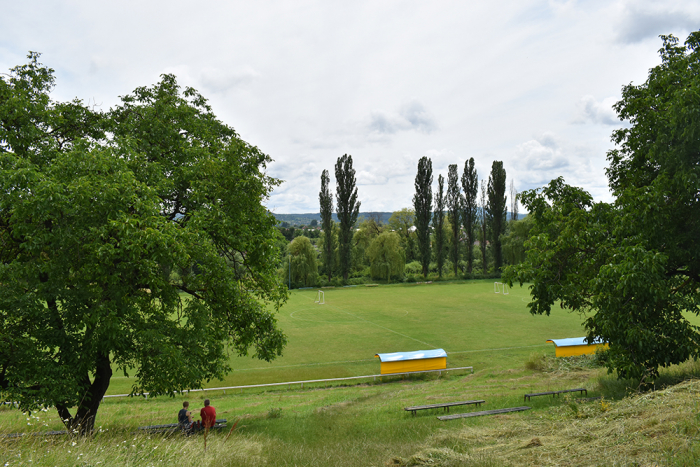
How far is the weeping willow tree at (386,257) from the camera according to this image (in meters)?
60.6

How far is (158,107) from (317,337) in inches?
719

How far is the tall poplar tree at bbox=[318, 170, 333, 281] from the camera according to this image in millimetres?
58656

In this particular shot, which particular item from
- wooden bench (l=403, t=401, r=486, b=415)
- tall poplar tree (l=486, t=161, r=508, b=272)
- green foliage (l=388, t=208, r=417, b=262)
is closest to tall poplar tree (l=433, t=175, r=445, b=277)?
tall poplar tree (l=486, t=161, r=508, b=272)

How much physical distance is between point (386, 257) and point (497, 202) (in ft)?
63.7

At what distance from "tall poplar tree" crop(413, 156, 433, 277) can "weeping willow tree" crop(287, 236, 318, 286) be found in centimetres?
1666

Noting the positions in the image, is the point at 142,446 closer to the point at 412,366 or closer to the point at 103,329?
the point at 103,329

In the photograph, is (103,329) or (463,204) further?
(463,204)

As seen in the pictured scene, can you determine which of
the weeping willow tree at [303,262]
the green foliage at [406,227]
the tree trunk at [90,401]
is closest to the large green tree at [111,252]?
the tree trunk at [90,401]

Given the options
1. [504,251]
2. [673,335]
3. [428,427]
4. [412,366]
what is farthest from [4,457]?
[504,251]

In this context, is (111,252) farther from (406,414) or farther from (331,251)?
(331,251)

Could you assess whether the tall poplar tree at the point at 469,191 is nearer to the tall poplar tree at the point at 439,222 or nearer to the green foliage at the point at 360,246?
the tall poplar tree at the point at 439,222

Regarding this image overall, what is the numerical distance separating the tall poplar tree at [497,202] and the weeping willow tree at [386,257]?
1518 cm

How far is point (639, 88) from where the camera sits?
1289cm

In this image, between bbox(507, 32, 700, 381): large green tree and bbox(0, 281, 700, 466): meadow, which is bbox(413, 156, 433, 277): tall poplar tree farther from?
bbox(507, 32, 700, 381): large green tree
